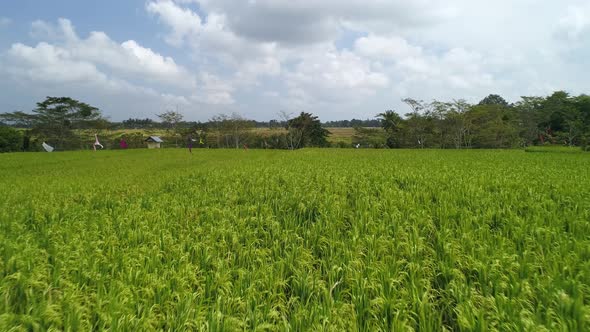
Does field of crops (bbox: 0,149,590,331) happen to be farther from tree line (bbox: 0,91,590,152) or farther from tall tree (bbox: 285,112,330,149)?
tall tree (bbox: 285,112,330,149)

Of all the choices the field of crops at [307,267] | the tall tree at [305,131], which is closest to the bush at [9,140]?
the tall tree at [305,131]

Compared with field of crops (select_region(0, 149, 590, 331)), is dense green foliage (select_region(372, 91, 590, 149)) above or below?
above

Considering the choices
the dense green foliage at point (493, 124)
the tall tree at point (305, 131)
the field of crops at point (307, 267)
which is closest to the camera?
the field of crops at point (307, 267)

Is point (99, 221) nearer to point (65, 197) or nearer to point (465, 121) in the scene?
point (65, 197)

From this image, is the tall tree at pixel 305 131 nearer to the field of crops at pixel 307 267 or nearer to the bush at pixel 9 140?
the bush at pixel 9 140

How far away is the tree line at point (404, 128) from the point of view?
1726 inches

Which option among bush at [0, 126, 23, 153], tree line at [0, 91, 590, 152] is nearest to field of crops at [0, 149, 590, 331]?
tree line at [0, 91, 590, 152]

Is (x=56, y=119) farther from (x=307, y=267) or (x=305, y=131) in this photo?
(x=307, y=267)

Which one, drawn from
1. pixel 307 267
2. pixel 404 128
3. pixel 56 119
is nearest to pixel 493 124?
pixel 404 128

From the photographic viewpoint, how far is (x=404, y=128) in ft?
167

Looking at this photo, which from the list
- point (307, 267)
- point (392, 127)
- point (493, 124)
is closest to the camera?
point (307, 267)

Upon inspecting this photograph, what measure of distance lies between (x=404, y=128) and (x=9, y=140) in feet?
209

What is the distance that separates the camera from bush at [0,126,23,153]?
43281 millimetres

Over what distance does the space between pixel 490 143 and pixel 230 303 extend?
52.1 metres
